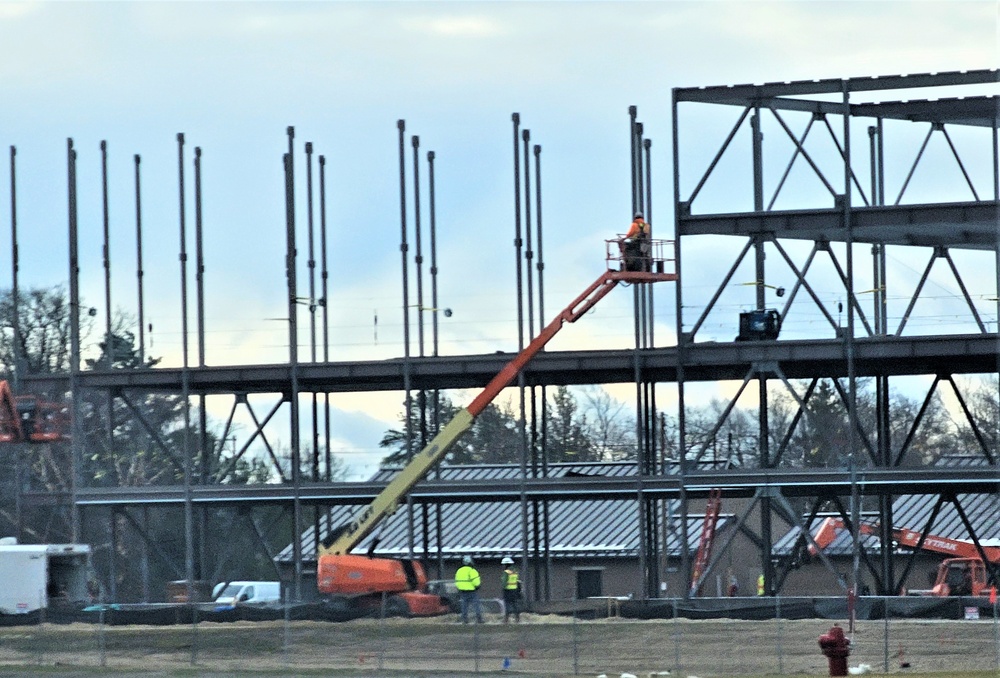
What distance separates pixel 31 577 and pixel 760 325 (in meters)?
21.5

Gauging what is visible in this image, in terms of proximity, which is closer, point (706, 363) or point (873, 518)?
point (706, 363)

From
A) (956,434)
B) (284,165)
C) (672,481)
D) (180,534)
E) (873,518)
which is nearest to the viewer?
(672,481)

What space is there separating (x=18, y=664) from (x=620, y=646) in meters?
11.9

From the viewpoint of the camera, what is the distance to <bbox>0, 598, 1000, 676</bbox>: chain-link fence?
3319 centimetres

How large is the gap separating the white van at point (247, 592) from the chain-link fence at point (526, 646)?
15.1 meters

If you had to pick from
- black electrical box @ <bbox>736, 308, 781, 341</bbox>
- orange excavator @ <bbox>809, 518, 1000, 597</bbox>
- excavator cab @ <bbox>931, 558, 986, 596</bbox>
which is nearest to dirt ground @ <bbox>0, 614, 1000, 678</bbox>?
black electrical box @ <bbox>736, 308, 781, 341</bbox>

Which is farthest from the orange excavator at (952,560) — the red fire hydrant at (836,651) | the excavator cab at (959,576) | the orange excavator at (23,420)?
the red fire hydrant at (836,651)

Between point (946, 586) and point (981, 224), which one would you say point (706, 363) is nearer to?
point (981, 224)

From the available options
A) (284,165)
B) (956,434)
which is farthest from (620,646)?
(956,434)

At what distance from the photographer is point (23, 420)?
57.2 metres

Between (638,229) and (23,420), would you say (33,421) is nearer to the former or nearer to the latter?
(23,420)

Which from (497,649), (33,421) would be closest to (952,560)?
(497,649)

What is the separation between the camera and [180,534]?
86500 millimetres

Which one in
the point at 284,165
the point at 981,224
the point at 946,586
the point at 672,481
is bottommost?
the point at 946,586
